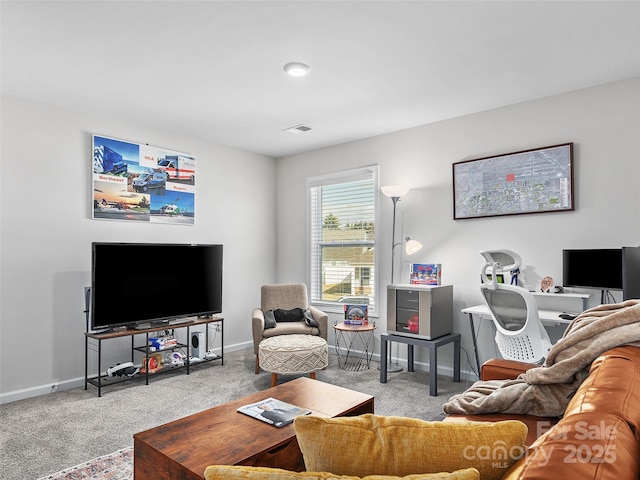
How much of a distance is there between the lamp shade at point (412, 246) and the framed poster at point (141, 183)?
2.41 meters

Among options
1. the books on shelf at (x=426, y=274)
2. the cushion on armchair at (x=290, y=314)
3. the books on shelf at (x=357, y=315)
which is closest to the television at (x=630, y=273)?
the books on shelf at (x=426, y=274)

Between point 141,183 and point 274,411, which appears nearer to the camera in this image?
point 274,411

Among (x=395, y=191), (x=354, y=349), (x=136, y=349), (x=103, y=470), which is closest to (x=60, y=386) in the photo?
(x=136, y=349)

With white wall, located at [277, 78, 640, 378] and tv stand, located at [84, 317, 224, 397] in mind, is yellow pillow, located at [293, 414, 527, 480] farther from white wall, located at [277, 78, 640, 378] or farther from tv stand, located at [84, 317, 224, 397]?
tv stand, located at [84, 317, 224, 397]

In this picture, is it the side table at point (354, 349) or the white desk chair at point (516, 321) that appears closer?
the white desk chair at point (516, 321)

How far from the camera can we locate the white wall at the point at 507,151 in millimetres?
3203

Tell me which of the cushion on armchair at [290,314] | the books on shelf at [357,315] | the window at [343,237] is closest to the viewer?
the books on shelf at [357,315]

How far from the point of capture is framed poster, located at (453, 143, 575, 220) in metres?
3.44

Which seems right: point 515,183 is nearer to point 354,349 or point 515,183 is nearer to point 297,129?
point 297,129

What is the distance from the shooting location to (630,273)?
255 cm

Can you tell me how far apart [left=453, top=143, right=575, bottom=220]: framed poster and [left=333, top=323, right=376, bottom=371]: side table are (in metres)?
1.74

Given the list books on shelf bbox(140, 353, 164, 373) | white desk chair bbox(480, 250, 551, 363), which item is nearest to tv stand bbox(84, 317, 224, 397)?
books on shelf bbox(140, 353, 164, 373)

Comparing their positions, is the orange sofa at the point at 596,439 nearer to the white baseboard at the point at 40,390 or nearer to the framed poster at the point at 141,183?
the white baseboard at the point at 40,390

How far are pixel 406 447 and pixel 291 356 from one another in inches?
111
